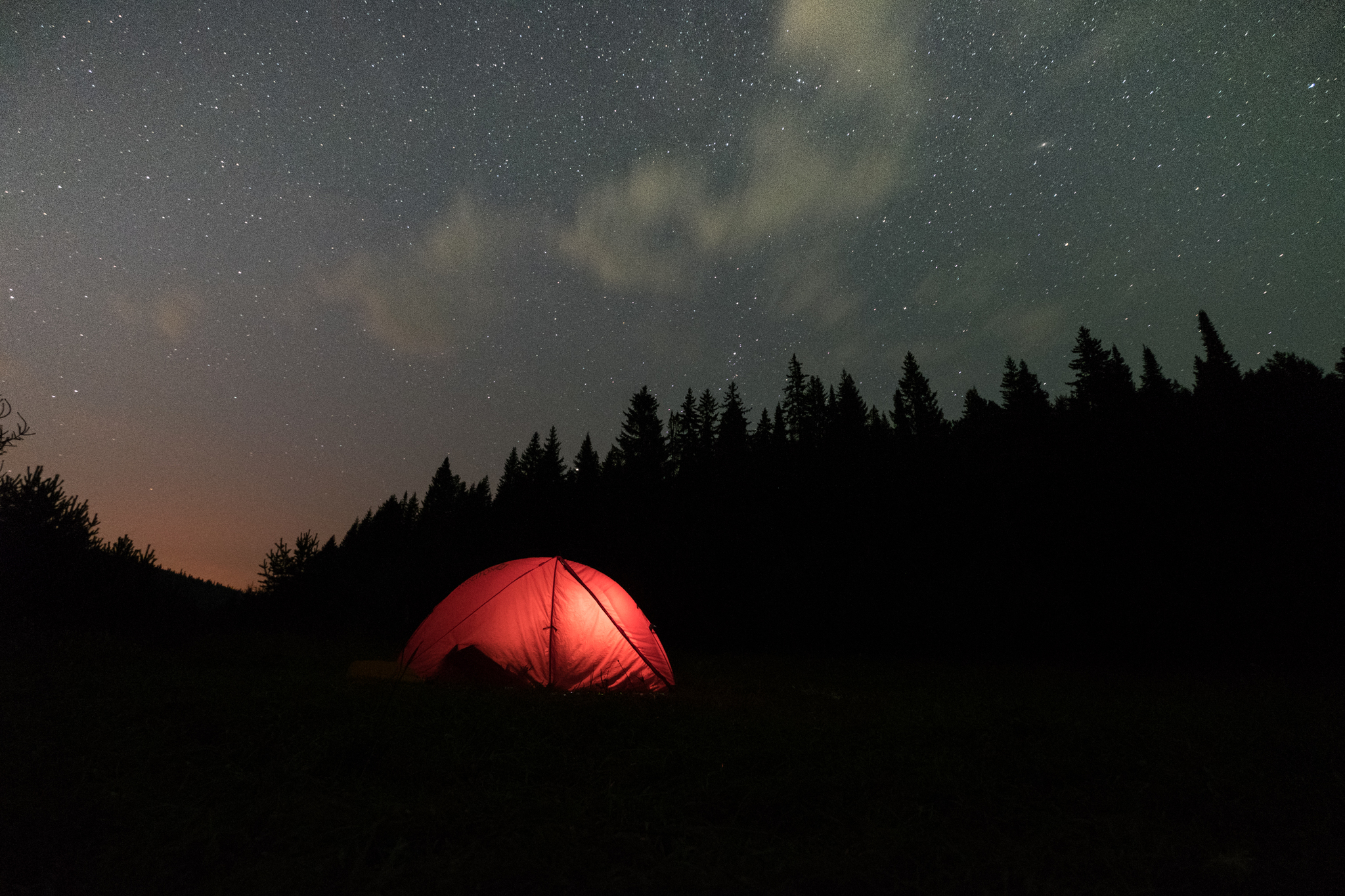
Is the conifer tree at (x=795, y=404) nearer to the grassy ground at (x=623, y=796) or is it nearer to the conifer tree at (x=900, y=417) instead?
the conifer tree at (x=900, y=417)

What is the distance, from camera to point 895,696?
28.2 feet

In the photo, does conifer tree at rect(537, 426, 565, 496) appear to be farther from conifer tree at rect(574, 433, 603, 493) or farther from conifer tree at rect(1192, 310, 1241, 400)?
conifer tree at rect(1192, 310, 1241, 400)

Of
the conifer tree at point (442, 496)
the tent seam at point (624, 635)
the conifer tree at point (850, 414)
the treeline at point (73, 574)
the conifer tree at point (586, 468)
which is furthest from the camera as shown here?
the conifer tree at point (442, 496)

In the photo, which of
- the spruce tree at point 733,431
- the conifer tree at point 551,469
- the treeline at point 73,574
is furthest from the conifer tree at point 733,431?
the treeline at point 73,574

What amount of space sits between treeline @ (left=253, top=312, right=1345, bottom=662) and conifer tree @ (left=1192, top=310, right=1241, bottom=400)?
40cm

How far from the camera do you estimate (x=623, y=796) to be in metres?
3.48

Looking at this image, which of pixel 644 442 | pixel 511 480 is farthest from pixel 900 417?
pixel 511 480

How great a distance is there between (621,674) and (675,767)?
4.40 m

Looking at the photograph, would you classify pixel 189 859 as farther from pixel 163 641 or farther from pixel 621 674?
pixel 163 641

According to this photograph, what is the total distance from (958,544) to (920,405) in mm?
15300

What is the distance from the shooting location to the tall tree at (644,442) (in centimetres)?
4278

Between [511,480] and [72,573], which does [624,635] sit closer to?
[72,573]

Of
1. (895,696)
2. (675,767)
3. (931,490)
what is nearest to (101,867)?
(675,767)

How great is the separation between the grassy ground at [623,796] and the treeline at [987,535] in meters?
12.8
